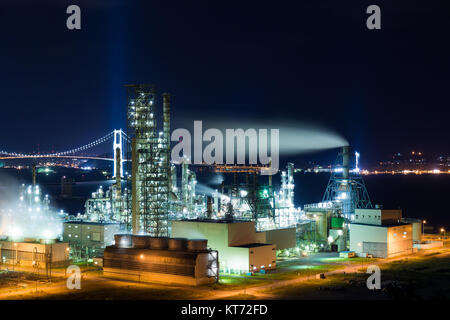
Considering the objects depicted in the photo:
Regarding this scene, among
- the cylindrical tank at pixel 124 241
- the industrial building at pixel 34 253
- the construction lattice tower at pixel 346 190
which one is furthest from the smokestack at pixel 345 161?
the industrial building at pixel 34 253

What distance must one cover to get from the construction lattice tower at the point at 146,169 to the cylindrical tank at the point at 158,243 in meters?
8.94

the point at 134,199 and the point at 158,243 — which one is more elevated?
the point at 134,199

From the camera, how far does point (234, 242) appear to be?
119ft

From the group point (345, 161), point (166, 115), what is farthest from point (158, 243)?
point (345, 161)

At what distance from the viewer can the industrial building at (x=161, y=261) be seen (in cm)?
3111

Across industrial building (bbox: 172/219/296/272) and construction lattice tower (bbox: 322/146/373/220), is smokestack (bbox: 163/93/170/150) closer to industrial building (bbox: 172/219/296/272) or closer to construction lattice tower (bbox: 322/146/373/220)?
industrial building (bbox: 172/219/296/272)

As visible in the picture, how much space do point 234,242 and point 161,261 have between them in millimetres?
5906

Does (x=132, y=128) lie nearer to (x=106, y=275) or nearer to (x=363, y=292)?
(x=106, y=275)

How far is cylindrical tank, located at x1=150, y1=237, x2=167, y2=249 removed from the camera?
33.3 m

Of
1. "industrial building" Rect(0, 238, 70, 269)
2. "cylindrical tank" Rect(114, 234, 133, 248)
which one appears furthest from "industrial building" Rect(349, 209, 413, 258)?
"industrial building" Rect(0, 238, 70, 269)

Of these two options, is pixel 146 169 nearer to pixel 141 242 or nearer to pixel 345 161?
pixel 141 242

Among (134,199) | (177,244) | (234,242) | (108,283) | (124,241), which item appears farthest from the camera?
(134,199)

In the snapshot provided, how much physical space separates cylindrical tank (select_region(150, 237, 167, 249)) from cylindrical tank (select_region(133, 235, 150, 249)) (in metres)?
0.39
